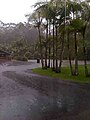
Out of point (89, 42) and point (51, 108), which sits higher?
point (89, 42)

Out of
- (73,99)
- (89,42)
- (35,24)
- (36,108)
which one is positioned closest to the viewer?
(36,108)

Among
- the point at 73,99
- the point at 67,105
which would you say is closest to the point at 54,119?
the point at 67,105

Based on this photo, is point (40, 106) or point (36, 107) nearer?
point (36, 107)

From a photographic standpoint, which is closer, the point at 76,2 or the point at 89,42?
the point at 89,42

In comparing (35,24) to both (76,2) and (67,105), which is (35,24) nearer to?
(76,2)

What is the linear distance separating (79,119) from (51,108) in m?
2.12

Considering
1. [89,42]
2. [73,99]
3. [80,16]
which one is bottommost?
[73,99]

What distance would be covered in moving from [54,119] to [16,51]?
79.9 metres

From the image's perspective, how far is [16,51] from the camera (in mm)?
89125

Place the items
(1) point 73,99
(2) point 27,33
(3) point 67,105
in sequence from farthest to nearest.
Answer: (2) point 27,33, (1) point 73,99, (3) point 67,105

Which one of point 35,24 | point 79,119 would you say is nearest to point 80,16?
point 35,24

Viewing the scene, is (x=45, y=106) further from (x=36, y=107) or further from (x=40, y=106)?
(x=36, y=107)

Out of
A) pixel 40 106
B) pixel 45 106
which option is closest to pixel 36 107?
pixel 40 106

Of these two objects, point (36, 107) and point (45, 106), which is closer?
point (36, 107)
